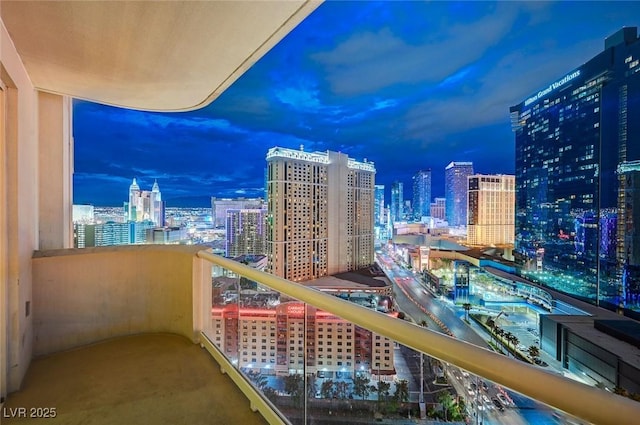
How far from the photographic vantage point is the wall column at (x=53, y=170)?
8.98 feet

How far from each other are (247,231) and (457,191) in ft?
97.1

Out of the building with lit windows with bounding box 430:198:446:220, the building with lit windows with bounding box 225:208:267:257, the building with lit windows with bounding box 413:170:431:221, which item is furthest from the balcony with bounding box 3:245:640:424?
the building with lit windows with bounding box 413:170:431:221

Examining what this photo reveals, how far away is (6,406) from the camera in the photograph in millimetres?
1557

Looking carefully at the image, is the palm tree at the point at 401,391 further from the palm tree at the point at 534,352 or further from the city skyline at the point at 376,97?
the palm tree at the point at 534,352

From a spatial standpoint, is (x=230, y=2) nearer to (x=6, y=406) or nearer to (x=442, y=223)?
(x=6, y=406)

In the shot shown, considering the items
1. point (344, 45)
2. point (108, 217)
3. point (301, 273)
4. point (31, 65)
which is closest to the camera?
point (31, 65)

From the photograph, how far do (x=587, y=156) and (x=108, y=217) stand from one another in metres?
25.5

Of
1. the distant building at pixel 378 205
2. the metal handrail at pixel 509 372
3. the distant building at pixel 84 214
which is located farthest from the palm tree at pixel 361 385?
the distant building at pixel 378 205

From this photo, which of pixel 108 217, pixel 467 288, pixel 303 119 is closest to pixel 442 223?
pixel 467 288

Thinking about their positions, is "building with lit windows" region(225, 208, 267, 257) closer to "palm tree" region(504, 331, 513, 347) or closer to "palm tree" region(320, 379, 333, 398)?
"palm tree" region(504, 331, 513, 347)

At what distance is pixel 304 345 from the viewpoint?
127 cm

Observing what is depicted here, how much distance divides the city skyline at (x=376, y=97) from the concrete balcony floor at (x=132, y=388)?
8.89 feet

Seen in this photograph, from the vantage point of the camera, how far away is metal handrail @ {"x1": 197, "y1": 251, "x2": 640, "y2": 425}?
1.47ft

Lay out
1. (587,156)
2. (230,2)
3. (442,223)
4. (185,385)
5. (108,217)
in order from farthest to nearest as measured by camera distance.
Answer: (442,223) < (587,156) < (108,217) < (185,385) < (230,2)
